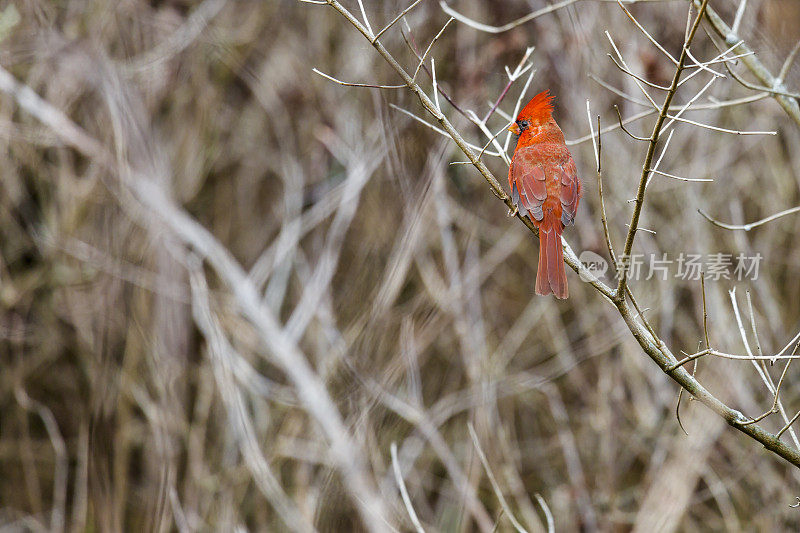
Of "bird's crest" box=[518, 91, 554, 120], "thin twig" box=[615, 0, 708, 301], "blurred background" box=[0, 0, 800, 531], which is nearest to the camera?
"thin twig" box=[615, 0, 708, 301]

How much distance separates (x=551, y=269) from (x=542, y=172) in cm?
30

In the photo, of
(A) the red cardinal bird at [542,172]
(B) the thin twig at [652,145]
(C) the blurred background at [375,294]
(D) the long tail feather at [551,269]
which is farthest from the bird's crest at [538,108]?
(C) the blurred background at [375,294]

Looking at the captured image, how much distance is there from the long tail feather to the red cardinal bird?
4cm

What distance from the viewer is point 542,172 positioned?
1.86m

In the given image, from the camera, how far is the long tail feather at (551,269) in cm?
166

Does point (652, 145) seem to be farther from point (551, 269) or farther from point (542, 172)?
point (542, 172)

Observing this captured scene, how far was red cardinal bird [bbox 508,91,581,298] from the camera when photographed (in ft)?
5.93

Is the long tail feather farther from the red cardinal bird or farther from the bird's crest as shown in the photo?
the bird's crest

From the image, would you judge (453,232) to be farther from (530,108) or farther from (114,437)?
(530,108)

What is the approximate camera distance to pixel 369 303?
12.5 ft

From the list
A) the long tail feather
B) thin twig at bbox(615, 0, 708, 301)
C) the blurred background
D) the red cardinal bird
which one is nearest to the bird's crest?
the red cardinal bird

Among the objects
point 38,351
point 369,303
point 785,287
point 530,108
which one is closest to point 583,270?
point 530,108

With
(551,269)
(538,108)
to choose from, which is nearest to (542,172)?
(538,108)

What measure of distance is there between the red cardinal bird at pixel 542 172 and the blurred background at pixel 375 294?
1588mm
